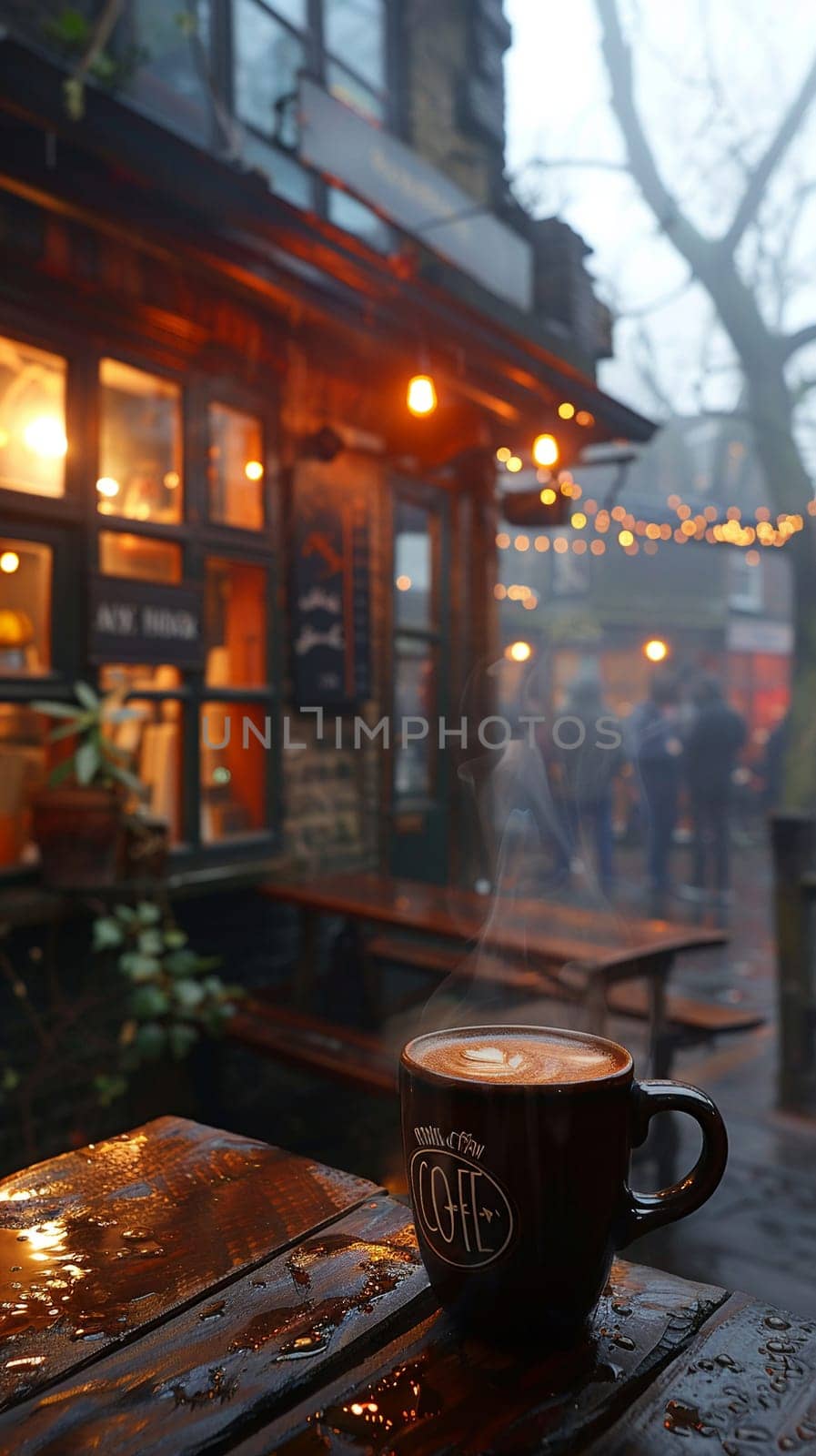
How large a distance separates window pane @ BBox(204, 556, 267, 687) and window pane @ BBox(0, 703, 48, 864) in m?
0.81

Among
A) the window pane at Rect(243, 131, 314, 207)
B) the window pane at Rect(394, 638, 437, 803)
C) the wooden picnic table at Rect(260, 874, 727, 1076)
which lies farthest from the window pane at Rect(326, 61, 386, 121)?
the wooden picnic table at Rect(260, 874, 727, 1076)

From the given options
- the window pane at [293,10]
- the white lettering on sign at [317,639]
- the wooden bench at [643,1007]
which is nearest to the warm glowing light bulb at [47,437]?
the white lettering on sign at [317,639]

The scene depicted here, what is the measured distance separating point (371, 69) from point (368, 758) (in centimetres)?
363

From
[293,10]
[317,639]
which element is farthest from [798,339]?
[317,639]

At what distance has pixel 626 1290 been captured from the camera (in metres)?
0.83

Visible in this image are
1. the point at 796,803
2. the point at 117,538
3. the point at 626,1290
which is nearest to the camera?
the point at 626,1290

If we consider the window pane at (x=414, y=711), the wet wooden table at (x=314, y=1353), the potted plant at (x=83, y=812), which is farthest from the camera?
the window pane at (x=414, y=711)

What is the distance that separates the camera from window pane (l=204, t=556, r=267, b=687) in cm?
423

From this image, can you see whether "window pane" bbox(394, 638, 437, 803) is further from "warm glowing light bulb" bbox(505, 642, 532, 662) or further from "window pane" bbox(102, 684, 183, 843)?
"warm glowing light bulb" bbox(505, 642, 532, 662)

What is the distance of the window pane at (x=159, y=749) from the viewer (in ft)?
12.7

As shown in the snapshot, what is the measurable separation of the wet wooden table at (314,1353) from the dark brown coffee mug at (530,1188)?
1.7 inches

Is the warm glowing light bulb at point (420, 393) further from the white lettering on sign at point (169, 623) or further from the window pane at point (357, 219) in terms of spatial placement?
the white lettering on sign at point (169, 623)

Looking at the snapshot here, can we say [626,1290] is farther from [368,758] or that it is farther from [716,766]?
[716,766]

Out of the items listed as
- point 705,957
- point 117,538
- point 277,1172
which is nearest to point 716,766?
point 705,957
